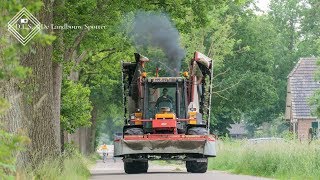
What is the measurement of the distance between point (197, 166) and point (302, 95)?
45.0 metres

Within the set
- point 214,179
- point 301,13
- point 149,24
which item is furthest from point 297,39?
point 214,179

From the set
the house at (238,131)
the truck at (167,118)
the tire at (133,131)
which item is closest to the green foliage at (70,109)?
the truck at (167,118)

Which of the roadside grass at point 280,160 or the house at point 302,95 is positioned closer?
the roadside grass at point 280,160

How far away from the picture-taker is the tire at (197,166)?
29250mm

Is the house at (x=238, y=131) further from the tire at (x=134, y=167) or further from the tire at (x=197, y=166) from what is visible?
the tire at (x=197, y=166)

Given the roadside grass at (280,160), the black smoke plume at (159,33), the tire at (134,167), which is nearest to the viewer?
the roadside grass at (280,160)

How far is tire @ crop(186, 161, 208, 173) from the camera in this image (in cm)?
2925

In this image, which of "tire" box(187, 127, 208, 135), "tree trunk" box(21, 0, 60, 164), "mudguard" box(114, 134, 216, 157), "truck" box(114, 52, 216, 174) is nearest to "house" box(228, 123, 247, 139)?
"truck" box(114, 52, 216, 174)

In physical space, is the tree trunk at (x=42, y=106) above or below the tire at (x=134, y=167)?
above

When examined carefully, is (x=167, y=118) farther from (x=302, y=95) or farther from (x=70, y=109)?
(x=302, y=95)

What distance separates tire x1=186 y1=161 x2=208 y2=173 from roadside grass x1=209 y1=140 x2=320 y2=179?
1082 mm

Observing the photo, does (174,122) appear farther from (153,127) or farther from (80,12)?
(80,12)

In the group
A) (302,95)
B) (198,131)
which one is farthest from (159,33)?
(302,95)

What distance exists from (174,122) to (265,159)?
3.29 m
